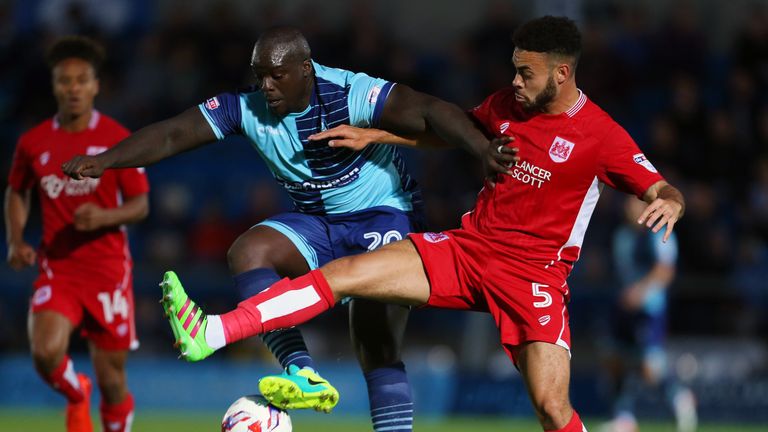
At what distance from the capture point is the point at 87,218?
775 cm

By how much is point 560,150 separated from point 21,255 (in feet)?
12.6

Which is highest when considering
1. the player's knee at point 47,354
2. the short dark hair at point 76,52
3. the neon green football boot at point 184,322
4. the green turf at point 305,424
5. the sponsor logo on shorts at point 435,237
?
the short dark hair at point 76,52

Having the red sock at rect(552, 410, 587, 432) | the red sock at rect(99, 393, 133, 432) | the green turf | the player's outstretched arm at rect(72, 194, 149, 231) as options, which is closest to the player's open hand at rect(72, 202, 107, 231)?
the player's outstretched arm at rect(72, 194, 149, 231)

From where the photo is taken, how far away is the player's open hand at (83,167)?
6175mm

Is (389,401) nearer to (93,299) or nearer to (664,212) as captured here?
(664,212)

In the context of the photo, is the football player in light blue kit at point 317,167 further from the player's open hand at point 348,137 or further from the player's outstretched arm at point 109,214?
the player's outstretched arm at point 109,214

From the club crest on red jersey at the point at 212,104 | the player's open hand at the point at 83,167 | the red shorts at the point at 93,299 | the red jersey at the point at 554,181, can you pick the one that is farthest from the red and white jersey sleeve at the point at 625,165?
the red shorts at the point at 93,299

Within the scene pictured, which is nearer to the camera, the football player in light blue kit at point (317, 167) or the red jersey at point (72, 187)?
the football player in light blue kit at point (317, 167)

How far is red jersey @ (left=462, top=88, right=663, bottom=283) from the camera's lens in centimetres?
631

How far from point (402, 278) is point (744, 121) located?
10156 millimetres

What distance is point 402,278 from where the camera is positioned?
6.19 m

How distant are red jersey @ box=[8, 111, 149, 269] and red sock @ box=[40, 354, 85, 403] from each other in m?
0.70

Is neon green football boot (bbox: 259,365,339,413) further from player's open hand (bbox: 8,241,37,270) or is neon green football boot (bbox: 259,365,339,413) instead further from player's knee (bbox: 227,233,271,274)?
player's open hand (bbox: 8,241,37,270)

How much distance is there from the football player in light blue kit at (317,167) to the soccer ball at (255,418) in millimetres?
138
